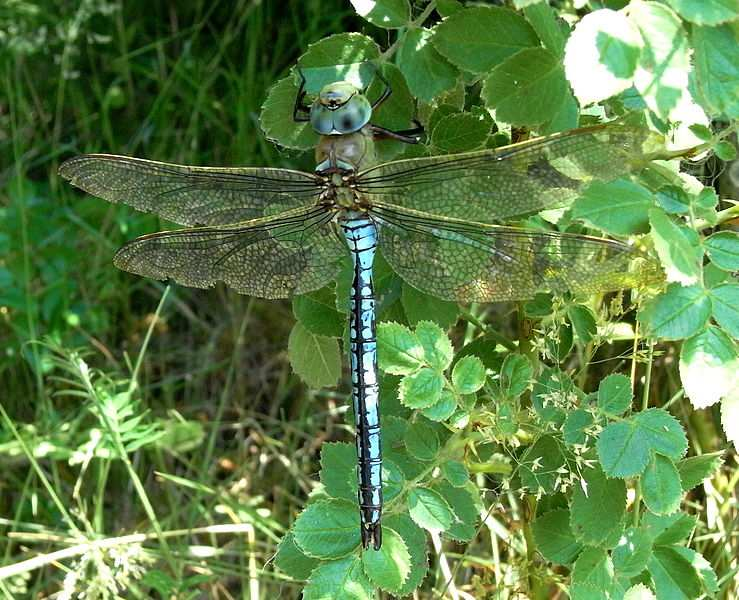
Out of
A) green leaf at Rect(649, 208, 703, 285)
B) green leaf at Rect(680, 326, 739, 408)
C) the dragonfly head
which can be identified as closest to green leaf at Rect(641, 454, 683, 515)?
green leaf at Rect(680, 326, 739, 408)

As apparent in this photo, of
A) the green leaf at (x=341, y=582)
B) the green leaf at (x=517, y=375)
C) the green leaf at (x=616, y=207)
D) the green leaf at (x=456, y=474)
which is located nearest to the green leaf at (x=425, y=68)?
the green leaf at (x=616, y=207)

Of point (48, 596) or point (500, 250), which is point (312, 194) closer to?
point (500, 250)

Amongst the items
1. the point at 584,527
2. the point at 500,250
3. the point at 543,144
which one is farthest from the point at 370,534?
the point at 543,144

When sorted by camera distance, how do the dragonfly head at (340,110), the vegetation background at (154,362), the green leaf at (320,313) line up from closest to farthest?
the dragonfly head at (340,110)
the green leaf at (320,313)
the vegetation background at (154,362)

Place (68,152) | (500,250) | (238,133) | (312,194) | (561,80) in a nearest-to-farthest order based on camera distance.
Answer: (561,80)
(500,250)
(312,194)
(238,133)
(68,152)

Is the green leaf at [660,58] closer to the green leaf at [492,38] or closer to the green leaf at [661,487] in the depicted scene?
the green leaf at [492,38]

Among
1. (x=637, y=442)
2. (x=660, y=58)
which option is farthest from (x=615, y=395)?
(x=660, y=58)

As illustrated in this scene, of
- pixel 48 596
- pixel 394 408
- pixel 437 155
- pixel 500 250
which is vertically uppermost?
pixel 437 155
